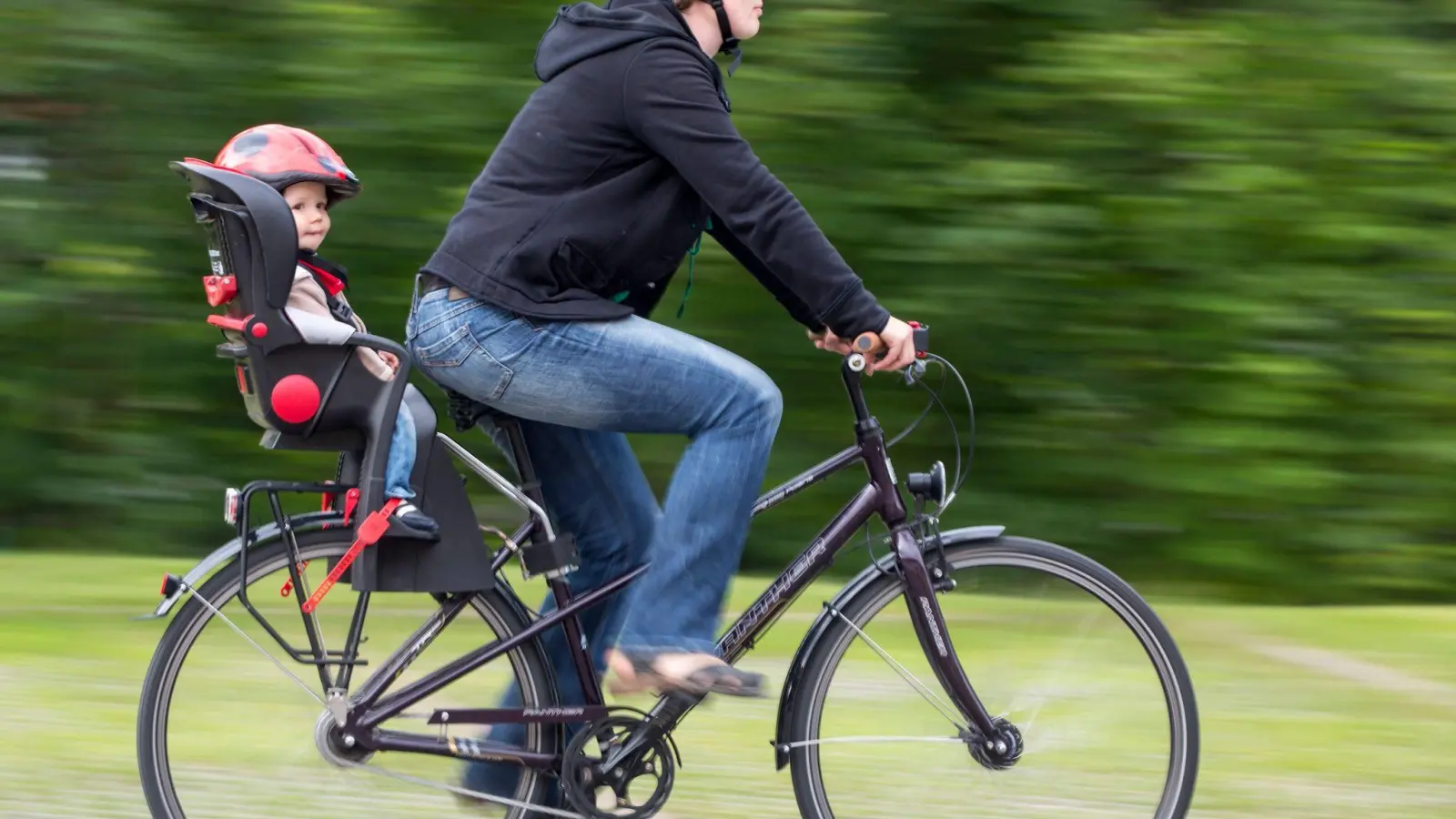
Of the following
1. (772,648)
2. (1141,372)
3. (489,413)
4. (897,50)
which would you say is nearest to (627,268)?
(489,413)

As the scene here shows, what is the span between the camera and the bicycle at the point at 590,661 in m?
3.54

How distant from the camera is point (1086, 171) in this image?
717 centimetres

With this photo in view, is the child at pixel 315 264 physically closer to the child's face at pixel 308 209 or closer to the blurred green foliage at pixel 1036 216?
the child's face at pixel 308 209

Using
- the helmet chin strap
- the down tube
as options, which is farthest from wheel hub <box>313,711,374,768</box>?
the helmet chin strap

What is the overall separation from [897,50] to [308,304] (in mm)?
4197

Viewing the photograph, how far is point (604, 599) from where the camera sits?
3672mm

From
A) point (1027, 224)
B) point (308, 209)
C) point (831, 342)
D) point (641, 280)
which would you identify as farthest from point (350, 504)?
point (1027, 224)

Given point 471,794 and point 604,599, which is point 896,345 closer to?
point 604,599

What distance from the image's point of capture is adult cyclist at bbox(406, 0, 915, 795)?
131 inches

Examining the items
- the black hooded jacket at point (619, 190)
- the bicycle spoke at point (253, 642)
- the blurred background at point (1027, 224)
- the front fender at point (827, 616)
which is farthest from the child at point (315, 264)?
the blurred background at point (1027, 224)

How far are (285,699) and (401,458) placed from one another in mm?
591

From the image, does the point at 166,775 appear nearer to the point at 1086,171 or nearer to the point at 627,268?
the point at 627,268

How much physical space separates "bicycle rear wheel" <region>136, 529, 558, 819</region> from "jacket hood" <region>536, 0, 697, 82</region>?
40.3 inches

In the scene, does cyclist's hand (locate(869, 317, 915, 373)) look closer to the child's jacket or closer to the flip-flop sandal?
the flip-flop sandal
